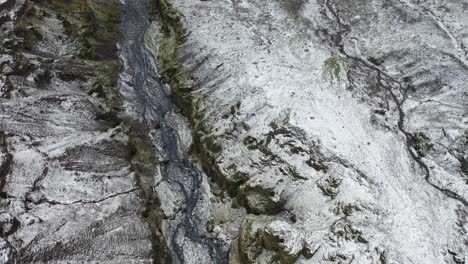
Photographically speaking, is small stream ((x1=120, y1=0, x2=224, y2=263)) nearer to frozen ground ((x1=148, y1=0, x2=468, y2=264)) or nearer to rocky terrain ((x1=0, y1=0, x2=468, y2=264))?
rocky terrain ((x1=0, y1=0, x2=468, y2=264))

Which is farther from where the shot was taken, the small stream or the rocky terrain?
the small stream

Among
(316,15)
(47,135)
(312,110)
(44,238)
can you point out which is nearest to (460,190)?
(312,110)

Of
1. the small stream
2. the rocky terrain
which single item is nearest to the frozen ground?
the rocky terrain

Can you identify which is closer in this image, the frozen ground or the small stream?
the frozen ground

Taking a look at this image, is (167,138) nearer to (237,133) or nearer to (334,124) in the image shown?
(237,133)

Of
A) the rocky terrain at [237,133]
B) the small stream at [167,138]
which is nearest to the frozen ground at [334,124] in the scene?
the rocky terrain at [237,133]
